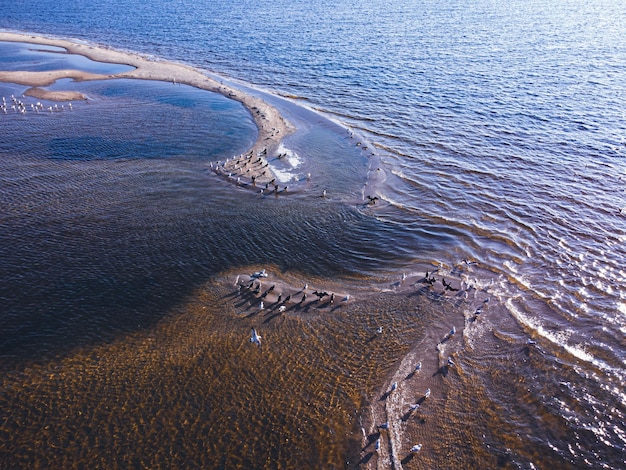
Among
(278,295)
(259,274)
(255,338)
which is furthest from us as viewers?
(259,274)

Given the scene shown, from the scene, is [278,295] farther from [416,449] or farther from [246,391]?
[416,449]

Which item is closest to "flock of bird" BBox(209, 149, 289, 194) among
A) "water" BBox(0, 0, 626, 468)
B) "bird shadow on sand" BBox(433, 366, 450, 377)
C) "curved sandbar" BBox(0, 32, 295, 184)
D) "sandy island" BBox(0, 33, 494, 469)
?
"sandy island" BBox(0, 33, 494, 469)

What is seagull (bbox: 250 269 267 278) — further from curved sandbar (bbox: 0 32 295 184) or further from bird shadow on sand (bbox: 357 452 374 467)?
curved sandbar (bbox: 0 32 295 184)

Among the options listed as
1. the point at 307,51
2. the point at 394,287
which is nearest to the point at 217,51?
the point at 307,51

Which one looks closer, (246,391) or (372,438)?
(372,438)

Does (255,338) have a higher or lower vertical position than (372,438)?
higher

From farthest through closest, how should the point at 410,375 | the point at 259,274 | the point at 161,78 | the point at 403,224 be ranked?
the point at 161,78 → the point at 403,224 → the point at 259,274 → the point at 410,375

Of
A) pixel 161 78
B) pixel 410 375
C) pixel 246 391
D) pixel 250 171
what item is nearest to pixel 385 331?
Answer: pixel 410 375

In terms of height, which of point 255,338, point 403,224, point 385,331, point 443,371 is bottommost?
point 443,371
